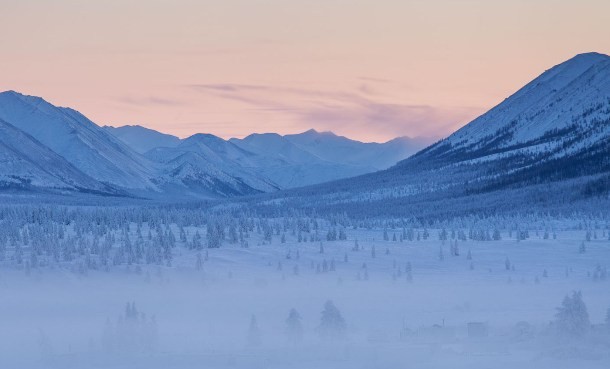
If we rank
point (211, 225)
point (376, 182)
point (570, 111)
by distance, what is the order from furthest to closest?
point (570, 111)
point (376, 182)
point (211, 225)


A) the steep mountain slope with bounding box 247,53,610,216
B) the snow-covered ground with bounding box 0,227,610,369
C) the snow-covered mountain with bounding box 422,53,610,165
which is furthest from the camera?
the snow-covered mountain with bounding box 422,53,610,165

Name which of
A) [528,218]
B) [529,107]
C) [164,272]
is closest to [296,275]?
[164,272]

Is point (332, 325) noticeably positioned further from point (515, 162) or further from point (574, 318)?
point (515, 162)

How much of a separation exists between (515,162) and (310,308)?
105862 mm

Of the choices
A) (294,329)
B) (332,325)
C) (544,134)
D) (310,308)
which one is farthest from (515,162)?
(294,329)

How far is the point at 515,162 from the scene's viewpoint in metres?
137

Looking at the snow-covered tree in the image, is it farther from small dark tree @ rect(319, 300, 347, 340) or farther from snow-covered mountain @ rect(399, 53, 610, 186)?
snow-covered mountain @ rect(399, 53, 610, 186)

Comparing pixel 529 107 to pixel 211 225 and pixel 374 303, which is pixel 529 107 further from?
pixel 374 303

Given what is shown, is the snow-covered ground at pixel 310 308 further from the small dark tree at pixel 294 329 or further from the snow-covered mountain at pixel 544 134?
the snow-covered mountain at pixel 544 134

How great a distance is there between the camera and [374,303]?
35469mm

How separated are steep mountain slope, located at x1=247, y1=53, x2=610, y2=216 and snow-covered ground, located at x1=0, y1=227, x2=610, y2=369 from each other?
→ 5379 cm

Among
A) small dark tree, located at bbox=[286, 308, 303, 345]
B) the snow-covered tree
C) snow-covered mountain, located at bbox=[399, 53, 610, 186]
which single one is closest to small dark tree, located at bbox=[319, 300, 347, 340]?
small dark tree, located at bbox=[286, 308, 303, 345]

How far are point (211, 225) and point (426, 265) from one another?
10556 mm

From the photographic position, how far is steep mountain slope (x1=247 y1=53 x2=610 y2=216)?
108 meters
